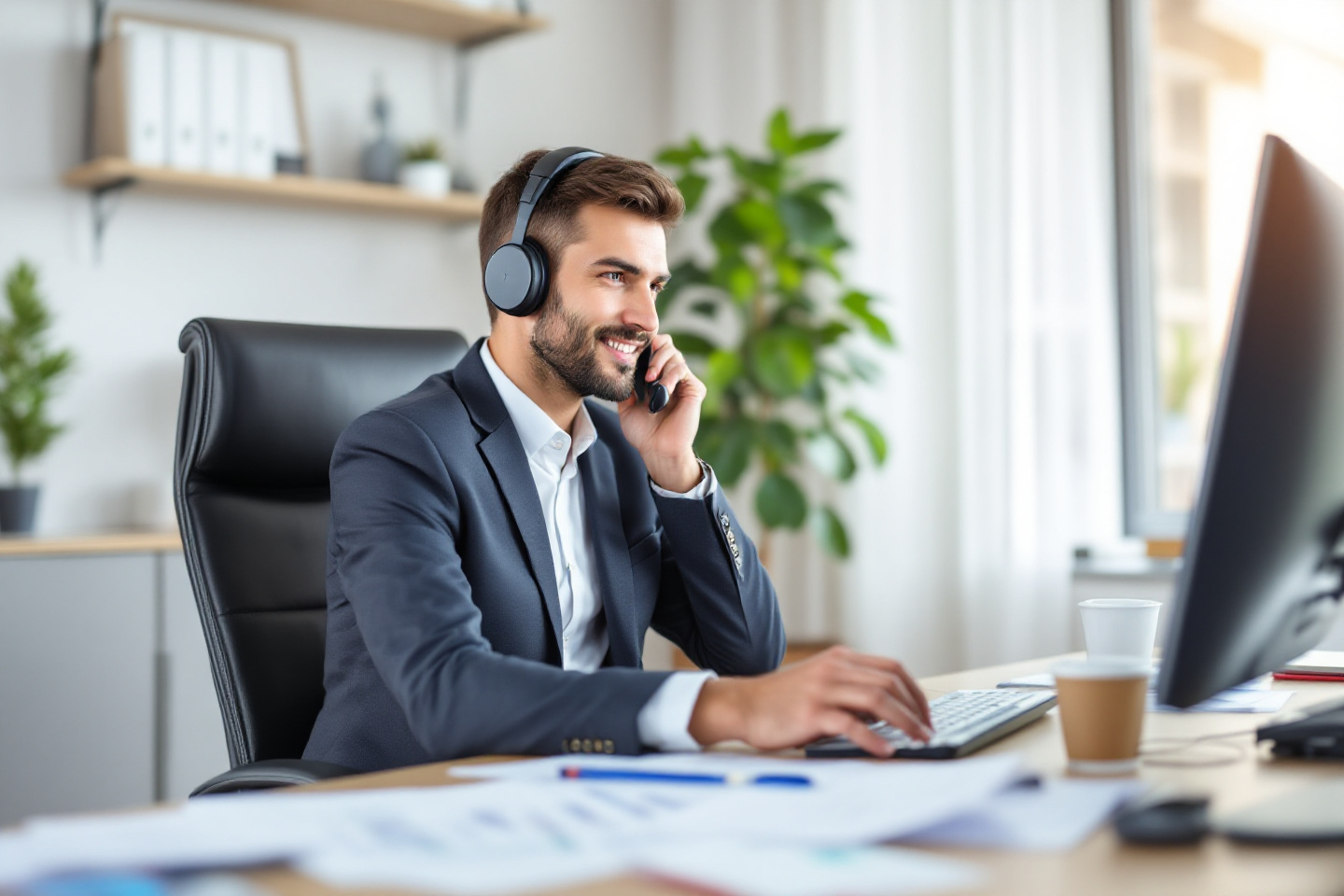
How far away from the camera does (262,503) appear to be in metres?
1.54

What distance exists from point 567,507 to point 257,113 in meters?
1.85

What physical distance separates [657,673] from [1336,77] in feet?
8.84

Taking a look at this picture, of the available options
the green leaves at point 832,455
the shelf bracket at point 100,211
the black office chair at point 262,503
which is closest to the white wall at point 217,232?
the shelf bracket at point 100,211

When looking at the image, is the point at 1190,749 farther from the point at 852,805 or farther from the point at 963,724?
the point at 852,805

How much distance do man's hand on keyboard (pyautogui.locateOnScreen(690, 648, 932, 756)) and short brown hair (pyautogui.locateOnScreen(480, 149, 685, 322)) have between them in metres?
0.73

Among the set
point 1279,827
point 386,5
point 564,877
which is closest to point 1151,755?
point 1279,827

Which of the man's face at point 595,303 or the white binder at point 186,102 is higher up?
the white binder at point 186,102

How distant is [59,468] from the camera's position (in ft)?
9.59

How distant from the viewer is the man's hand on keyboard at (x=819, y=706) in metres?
0.93

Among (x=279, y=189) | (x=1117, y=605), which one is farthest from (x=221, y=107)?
(x=1117, y=605)

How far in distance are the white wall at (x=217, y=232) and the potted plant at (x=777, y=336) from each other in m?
0.57

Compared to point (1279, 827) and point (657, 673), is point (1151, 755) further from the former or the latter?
point (657, 673)

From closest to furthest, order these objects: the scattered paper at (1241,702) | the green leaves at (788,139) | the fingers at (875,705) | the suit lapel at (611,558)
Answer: the fingers at (875,705), the scattered paper at (1241,702), the suit lapel at (611,558), the green leaves at (788,139)

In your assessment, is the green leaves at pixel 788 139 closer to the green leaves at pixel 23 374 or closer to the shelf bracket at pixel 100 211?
the shelf bracket at pixel 100 211
